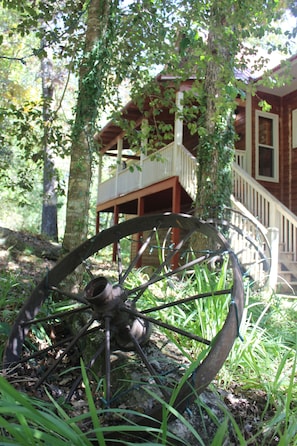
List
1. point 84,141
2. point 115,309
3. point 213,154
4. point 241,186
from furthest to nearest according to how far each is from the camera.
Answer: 1. point 241,186
2. point 213,154
3. point 84,141
4. point 115,309

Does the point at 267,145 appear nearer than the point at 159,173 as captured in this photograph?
No

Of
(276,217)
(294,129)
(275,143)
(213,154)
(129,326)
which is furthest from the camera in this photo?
(275,143)

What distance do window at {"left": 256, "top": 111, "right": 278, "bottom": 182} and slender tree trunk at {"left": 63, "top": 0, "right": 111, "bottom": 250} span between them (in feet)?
27.1

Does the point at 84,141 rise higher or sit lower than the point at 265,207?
higher

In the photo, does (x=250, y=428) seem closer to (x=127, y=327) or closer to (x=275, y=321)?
(x=127, y=327)

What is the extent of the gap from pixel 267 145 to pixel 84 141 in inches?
350

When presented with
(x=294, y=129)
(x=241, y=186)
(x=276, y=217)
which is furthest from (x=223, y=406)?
(x=294, y=129)

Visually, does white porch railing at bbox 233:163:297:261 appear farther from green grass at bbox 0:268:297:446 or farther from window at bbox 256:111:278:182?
green grass at bbox 0:268:297:446

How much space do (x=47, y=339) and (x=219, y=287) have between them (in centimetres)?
158

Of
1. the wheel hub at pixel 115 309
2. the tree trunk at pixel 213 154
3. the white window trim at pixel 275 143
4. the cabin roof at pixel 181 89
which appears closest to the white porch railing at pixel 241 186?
the white window trim at pixel 275 143

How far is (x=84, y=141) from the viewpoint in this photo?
4.25 metres

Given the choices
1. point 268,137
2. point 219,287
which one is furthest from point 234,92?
point 268,137

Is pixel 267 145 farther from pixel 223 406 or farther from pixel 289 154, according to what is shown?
pixel 223 406

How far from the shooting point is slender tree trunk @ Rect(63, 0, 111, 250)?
419 centimetres
